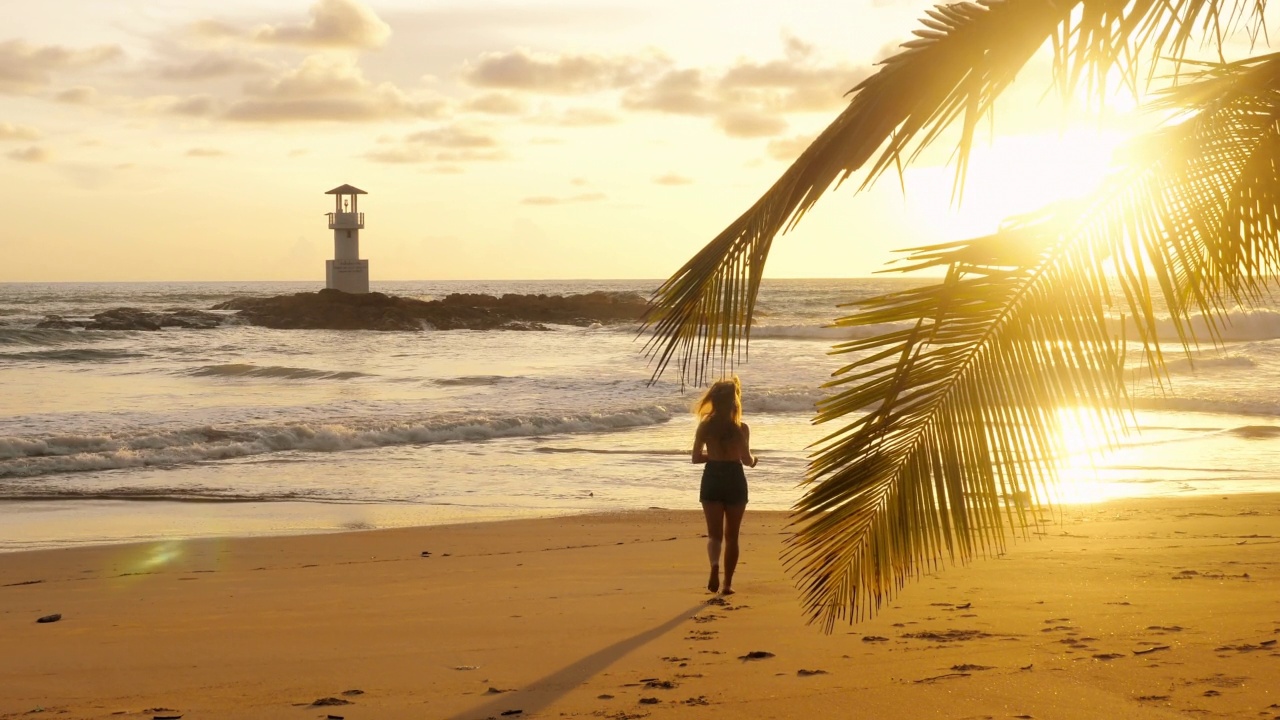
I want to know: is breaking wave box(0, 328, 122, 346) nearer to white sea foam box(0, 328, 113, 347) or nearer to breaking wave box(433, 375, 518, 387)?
white sea foam box(0, 328, 113, 347)

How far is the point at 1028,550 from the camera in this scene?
789cm

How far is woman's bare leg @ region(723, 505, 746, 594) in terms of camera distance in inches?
270

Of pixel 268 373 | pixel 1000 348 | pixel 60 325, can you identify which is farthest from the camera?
pixel 60 325

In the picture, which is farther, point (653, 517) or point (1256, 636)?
point (653, 517)

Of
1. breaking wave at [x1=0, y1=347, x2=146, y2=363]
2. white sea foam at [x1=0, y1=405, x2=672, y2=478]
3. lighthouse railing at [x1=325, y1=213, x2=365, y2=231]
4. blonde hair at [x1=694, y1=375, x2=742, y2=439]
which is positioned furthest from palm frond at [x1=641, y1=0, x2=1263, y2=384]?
lighthouse railing at [x1=325, y1=213, x2=365, y2=231]

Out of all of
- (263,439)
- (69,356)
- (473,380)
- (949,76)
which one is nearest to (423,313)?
(69,356)

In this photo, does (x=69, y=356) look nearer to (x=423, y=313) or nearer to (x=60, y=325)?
(x=60, y=325)

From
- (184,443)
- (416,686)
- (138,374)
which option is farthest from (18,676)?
(138,374)

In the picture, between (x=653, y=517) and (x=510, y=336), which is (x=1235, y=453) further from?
(x=510, y=336)

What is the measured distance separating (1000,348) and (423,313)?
4884 cm

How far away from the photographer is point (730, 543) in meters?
6.90

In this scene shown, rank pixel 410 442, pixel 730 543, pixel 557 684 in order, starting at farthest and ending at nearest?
pixel 410 442 < pixel 730 543 < pixel 557 684

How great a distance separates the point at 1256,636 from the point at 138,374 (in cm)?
2701

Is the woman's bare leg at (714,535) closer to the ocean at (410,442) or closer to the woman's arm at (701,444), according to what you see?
the woman's arm at (701,444)
